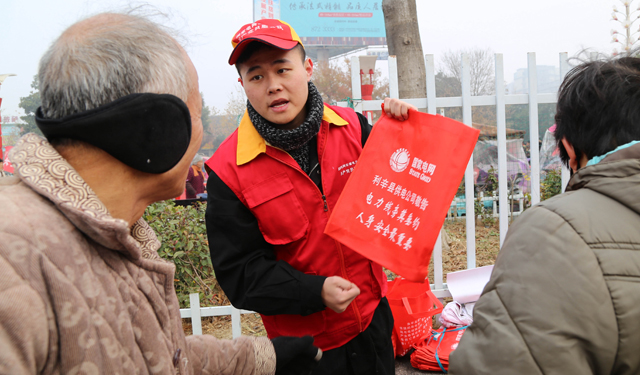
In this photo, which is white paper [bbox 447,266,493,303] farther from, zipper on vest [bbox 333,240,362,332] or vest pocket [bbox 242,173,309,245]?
vest pocket [bbox 242,173,309,245]

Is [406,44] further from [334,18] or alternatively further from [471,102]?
[334,18]

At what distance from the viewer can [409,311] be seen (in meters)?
3.18

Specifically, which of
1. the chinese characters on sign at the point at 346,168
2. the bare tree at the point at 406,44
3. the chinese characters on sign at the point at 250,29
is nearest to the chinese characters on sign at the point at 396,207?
the chinese characters on sign at the point at 346,168

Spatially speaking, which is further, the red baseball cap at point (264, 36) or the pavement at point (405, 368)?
the pavement at point (405, 368)

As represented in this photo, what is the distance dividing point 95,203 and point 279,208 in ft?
3.30

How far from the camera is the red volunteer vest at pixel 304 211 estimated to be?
1858mm

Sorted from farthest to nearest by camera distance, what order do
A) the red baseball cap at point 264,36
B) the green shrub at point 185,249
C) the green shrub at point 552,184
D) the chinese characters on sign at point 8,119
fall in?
the chinese characters on sign at point 8,119
the green shrub at point 552,184
the green shrub at point 185,249
the red baseball cap at point 264,36

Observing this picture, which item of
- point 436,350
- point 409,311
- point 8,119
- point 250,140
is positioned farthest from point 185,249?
point 8,119

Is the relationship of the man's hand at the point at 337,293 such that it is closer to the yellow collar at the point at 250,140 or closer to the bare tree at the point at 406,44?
the yellow collar at the point at 250,140

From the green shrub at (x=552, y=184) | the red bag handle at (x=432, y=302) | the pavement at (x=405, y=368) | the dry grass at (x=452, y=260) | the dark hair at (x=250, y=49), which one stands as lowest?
the dry grass at (x=452, y=260)

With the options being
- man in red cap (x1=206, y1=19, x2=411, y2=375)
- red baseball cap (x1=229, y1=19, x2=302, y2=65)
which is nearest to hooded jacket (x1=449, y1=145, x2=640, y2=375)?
man in red cap (x1=206, y1=19, x2=411, y2=375)

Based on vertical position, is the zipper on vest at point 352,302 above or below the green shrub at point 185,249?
above

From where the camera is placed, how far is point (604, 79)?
4.18 feet

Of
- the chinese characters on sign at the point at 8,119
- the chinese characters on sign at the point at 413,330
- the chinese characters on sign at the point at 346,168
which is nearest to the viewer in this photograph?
the chinese characters on sign at the point at 346,168
